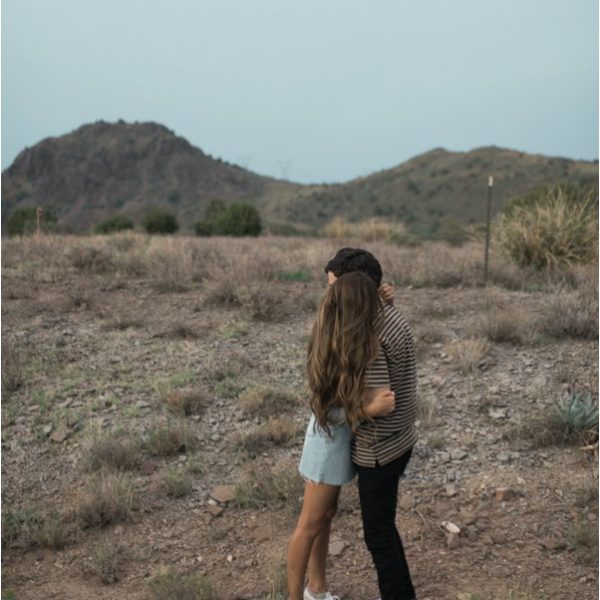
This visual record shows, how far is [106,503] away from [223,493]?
80cm

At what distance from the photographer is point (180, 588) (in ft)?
12.6

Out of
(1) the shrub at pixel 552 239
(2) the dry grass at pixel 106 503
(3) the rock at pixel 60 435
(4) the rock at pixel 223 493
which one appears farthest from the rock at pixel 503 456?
(1) the shrub at pixel 552 239

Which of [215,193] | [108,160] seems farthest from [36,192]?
[215,193]

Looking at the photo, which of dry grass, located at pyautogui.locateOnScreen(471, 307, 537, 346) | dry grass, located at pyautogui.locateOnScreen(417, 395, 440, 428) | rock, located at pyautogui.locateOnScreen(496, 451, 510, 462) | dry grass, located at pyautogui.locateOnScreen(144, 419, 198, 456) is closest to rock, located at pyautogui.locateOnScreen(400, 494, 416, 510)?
rock, located at pyautogui.locateOnScreen(496, 451, 510, 462)

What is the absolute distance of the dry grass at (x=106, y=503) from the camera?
475cm

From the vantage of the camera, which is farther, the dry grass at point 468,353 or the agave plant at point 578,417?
the dry grass at point 468,353

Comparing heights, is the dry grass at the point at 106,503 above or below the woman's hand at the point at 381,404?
below

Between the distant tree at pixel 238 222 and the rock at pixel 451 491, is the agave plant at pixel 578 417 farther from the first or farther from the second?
the distant tree at pixel 238 222

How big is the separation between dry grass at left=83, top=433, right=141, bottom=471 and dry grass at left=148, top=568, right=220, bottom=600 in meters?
1.43

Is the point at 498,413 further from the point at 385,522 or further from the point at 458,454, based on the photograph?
the point at 385,522

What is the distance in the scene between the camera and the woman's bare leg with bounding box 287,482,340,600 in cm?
328

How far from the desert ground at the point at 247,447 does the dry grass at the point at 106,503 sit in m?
0.01

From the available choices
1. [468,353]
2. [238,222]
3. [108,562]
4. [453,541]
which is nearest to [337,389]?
[453,541]

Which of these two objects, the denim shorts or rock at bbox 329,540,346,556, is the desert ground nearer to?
rock at bbox 329,540,346,556
